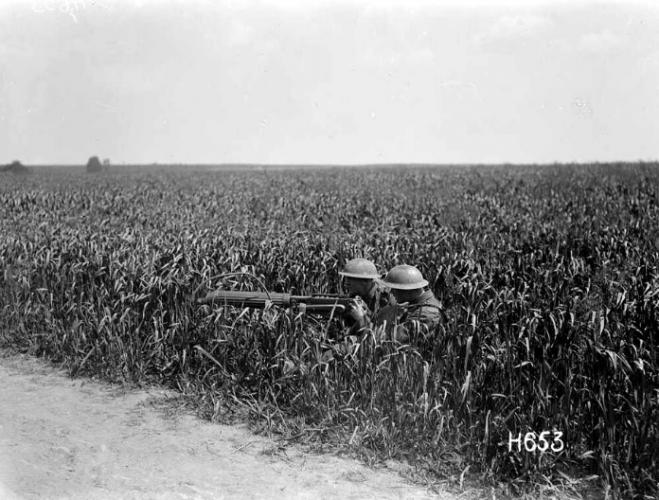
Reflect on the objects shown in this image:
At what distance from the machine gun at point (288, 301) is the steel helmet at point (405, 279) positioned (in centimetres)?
47

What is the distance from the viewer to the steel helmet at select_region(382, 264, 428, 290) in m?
5.66

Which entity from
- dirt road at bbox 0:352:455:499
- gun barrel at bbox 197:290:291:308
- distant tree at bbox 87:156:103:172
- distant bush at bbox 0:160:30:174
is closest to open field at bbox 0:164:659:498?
gun barrel at bbox 197:290:291:308

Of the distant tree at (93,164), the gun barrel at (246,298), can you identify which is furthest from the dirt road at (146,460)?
the distant tree at (93,164)

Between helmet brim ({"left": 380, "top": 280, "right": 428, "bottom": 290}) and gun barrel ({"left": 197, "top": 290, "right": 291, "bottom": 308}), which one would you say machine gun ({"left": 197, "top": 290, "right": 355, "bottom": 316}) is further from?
helmet brim ({"left": 380, "top": 280, "right": 428, "bottom": 290})

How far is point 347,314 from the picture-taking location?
5547 millimetres

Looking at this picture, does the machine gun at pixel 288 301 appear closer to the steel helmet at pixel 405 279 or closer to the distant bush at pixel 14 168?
the steel helmet at pixel 405 279

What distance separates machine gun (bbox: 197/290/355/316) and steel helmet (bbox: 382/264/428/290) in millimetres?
474

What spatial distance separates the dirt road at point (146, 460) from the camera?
158 inches

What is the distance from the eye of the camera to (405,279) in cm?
571

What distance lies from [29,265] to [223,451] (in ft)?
17.1

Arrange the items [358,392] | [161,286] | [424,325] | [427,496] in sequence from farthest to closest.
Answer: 1. [161,286]
2. [424,325]
3. [358,392]
4. [427,496]

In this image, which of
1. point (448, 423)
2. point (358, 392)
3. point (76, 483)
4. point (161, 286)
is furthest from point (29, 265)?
point (448, 423)

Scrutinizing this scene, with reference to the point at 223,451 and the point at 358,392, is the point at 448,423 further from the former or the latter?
the point at 223,451

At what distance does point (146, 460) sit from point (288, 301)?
2.03 m
